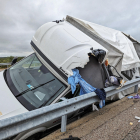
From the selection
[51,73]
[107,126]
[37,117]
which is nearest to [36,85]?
[51,73]

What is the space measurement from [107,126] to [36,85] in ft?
5.84

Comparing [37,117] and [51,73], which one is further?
[51,73]

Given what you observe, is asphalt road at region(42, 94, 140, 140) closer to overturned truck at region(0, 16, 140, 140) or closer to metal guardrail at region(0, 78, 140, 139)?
metal guardrail at region(0, 78, 140, 139)

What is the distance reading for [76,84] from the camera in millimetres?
2676

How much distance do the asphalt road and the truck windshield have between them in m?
0.74

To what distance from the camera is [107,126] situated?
244cm

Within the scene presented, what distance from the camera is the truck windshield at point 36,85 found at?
260cm

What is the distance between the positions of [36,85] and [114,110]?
2.14 m

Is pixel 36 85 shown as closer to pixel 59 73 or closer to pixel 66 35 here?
pixel 59 73

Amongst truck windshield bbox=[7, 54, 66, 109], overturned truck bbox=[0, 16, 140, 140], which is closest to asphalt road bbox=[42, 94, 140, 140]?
overturned truck bbox=[0, 16, 140, 140]

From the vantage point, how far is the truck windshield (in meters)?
2.60

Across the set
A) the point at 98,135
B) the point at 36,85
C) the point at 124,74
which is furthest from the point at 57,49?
the point at 124,74

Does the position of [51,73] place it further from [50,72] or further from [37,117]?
[37,117]

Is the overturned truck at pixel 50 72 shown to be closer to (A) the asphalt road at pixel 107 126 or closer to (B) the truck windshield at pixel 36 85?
(B) the truck windshield at pixel 36 85
